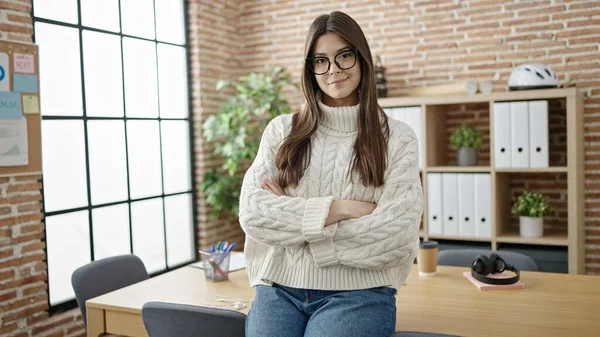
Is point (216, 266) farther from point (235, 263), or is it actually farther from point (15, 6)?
point (15, 6)

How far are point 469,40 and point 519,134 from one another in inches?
35.7

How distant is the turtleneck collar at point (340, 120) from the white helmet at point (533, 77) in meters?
2.33

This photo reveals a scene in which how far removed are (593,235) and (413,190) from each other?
9.37 ft

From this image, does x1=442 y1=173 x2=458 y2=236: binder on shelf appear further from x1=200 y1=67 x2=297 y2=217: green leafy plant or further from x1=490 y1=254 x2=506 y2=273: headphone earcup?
x1=490 y1=254 x2=506 y2=273: headphone earcup

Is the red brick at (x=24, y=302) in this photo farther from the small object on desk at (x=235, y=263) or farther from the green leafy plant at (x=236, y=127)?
the green leafy plant at (x=236, y=127)

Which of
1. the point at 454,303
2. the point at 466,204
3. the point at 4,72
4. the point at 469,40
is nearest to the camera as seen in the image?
the point at 454,303

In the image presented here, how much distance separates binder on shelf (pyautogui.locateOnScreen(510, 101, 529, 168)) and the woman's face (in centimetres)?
228

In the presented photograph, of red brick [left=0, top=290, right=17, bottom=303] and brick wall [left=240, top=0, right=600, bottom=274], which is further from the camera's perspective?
brick wall [left=240, top=0, right=600, bottom=274]

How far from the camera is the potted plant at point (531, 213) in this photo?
402 centimetres

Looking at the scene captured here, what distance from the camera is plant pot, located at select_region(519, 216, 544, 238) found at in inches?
158

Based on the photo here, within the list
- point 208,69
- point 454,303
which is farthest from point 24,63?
point 454,303

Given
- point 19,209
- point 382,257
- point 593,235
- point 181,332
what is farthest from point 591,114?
point 19,209

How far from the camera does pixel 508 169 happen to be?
398cm

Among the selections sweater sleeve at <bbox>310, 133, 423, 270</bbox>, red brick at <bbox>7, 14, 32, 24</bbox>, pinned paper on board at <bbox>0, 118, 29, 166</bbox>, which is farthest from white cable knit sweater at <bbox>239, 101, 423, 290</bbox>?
Answer: red brick at <bbox>7, 14, 32, 24</bbox>
